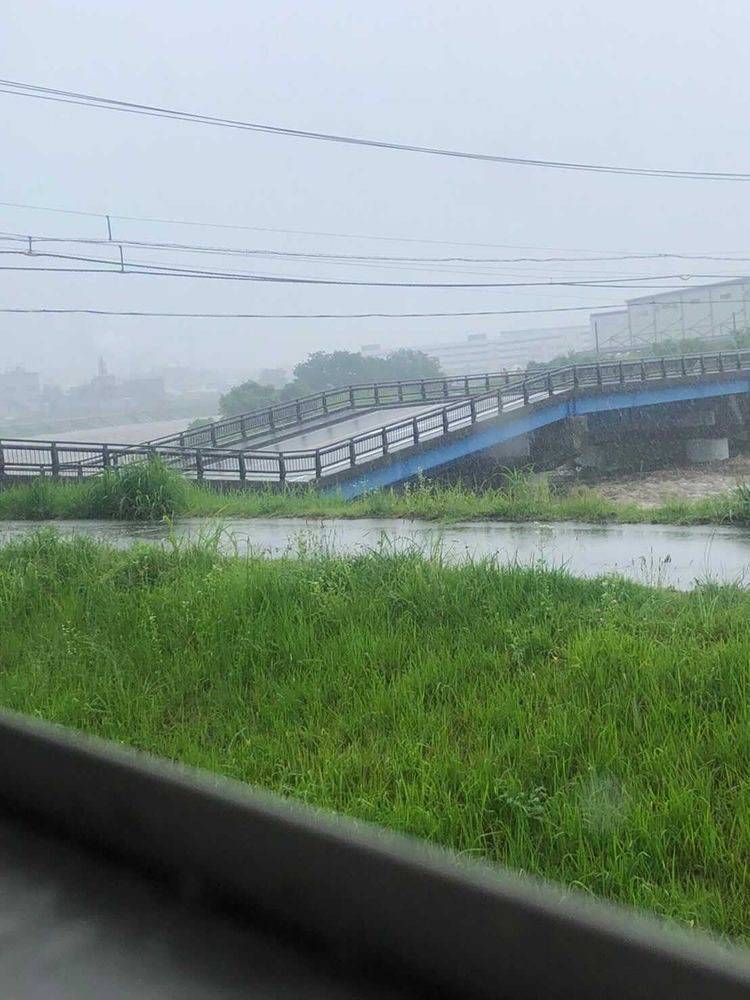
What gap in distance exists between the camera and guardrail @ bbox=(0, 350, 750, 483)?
11.9ft

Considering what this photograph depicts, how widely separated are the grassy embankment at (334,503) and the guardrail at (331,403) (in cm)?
31

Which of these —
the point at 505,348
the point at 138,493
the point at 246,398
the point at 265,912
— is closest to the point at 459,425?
the point at 505,348

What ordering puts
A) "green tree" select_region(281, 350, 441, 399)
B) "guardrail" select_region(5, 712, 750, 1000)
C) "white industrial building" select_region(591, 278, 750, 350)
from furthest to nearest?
"green tree" select_region(281, 350, 441, 399), "white industrial building" select_region(591, 278, 750, 350), "guardrail" select_region(5, 712, 750, 1000)

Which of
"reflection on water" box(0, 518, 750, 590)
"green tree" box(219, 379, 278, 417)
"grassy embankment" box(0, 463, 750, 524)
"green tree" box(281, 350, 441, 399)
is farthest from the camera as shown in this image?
"green tree" box(219, 379, 278, 417)

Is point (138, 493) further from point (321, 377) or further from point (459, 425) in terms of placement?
point (459, 425)

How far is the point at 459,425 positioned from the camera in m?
4.23

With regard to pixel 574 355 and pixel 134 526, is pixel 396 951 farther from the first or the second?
pixel 134 526

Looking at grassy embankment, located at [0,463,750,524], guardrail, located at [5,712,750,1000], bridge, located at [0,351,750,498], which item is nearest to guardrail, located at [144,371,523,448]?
bridge, located at [0,351,750,498]

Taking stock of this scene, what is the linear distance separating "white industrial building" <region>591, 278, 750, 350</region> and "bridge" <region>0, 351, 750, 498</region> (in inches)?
3.6

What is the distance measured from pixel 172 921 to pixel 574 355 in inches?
Answer: 91.4

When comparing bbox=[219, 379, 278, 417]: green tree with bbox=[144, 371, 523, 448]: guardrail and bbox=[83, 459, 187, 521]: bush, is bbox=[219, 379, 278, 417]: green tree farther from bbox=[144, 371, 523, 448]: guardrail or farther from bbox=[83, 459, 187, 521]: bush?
bbox=[83, 459, 187, 521]: bush

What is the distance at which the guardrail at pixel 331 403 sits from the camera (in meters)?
4.04

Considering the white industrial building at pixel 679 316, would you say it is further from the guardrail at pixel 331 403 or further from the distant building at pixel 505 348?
the guardrail at pixel 331 403

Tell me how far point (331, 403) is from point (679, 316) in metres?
1.48
